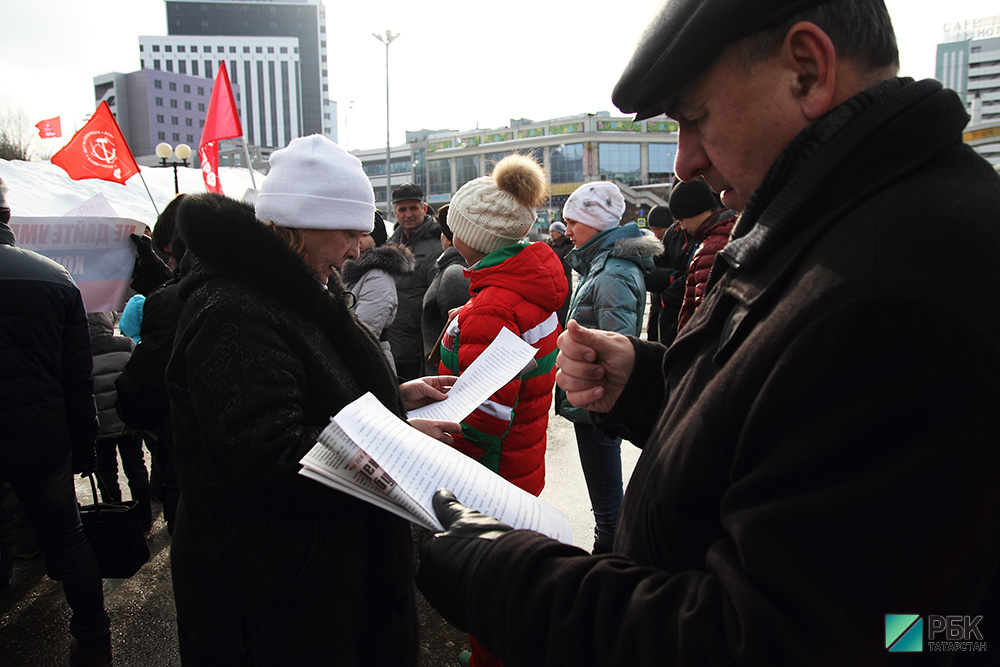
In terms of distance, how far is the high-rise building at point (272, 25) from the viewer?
101062mm

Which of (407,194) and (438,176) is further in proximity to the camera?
(438,176)

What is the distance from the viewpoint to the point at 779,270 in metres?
0.73

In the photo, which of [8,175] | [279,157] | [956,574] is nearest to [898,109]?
[956,574]

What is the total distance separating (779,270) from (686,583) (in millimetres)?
401

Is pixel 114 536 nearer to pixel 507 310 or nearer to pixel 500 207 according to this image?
pixel 507 310

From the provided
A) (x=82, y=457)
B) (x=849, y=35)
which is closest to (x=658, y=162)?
(x=82, y=457)

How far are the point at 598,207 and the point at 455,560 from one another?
3.26 m

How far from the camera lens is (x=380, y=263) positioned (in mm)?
4457

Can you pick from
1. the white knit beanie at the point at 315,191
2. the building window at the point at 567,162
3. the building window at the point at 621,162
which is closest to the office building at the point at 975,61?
the building window at the point at 621,162

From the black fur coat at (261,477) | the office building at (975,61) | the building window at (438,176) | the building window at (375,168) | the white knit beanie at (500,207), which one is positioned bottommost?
the black fur coat at (261,477)

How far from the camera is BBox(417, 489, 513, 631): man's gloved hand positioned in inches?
32.8

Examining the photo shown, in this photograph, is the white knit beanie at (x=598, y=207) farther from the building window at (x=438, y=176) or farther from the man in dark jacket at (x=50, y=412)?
the building window at (x=438, y=176)

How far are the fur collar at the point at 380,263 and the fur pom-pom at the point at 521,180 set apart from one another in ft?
6.23

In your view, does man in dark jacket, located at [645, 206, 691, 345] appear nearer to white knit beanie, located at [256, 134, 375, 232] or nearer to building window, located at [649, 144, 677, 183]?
white knit beanie, located at [256, 134, 375, 232]
